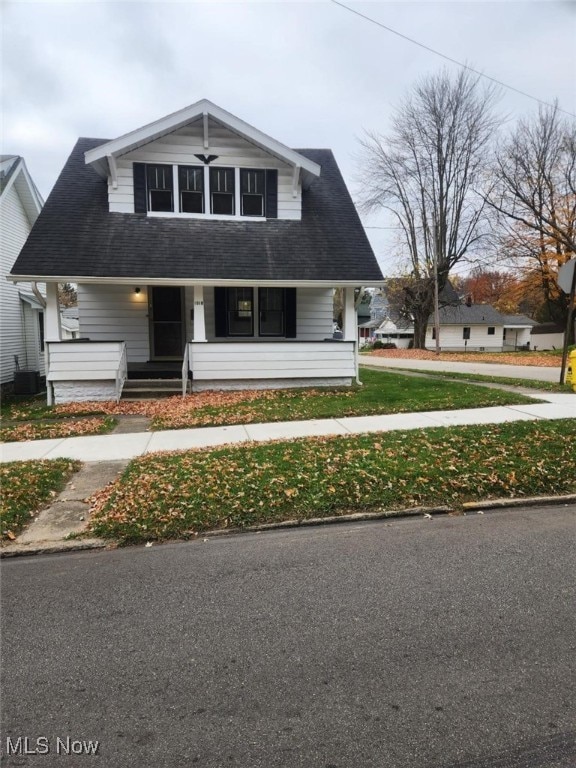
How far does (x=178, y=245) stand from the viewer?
12188mm

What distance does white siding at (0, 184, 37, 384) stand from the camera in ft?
49.0

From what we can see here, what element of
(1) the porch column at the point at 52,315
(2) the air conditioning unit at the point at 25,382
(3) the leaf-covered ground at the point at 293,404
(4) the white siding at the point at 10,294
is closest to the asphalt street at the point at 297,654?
(3) the leaf-covered ground at the point at 293,404

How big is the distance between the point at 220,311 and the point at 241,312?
0.60m

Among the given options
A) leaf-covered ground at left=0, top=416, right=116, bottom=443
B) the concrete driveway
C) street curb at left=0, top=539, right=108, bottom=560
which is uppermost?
the concrete driveway

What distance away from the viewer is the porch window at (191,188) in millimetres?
13047

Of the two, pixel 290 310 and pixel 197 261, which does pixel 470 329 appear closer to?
pixel 290 310

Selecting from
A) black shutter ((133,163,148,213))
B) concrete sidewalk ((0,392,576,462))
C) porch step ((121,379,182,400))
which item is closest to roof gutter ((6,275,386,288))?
porch step ((121,379,182,400))

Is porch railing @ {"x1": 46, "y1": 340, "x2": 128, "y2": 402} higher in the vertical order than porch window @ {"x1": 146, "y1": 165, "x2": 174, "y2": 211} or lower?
lower

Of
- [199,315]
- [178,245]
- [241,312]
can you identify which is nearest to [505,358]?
[241,312]

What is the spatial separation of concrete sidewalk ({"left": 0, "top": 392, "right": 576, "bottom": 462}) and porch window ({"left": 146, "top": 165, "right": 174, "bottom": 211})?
7685 mm

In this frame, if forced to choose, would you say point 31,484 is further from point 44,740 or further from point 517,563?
point 517,563

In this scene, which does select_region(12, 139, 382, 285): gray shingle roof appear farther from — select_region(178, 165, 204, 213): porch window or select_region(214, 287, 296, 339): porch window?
select_region(214, 287, 296, 339): porch window

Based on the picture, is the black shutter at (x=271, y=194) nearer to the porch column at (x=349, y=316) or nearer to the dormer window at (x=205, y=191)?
the dormer window at (x=205, y=191)

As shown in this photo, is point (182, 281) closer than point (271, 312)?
Yes
